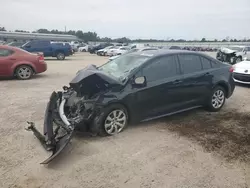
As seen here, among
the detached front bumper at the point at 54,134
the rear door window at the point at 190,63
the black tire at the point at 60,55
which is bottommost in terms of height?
the black tire at the point at 60,55

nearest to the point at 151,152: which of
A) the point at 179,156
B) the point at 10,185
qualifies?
the point at 179,156

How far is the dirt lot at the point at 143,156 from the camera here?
11.5 ft

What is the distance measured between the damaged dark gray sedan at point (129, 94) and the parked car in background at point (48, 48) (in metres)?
18.1

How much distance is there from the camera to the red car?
1051 centimetres

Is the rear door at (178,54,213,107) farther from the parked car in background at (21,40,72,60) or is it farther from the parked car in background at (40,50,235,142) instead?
the parked car in background at (21,40,72,60)

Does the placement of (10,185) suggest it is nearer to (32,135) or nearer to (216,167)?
(32,135)

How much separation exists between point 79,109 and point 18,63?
7038mm

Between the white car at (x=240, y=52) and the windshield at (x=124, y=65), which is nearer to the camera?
the windshield at (x=124, y=65)

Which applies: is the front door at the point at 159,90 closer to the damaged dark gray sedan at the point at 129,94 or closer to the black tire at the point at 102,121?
the damaged dark gray sedan at the point at 129,94

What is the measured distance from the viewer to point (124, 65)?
227 inches

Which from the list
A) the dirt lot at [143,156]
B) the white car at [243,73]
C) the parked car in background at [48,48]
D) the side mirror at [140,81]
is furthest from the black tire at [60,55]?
the side mirror at [140,81]

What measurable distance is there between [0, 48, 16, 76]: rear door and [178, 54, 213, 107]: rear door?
7.50 metres

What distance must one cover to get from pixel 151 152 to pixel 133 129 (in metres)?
1.01

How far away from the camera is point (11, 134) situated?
196 inches
